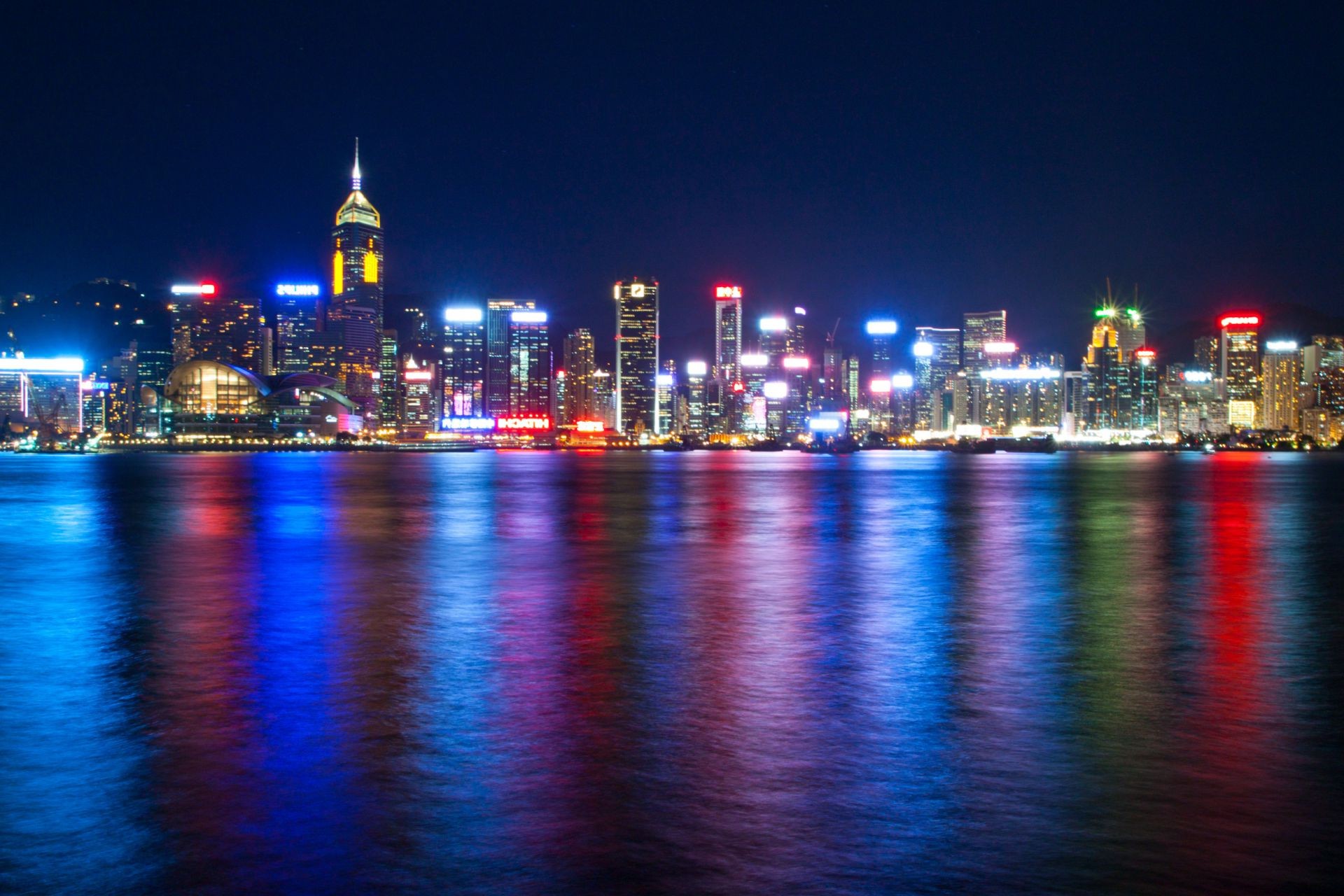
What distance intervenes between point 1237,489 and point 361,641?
65.9 meters

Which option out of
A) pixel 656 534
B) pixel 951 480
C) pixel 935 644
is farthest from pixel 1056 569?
pixel 951 480

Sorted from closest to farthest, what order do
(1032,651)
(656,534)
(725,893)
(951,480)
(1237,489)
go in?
(725,893) → (1032,651) → (656,534) → (1237,489) → (951,480)

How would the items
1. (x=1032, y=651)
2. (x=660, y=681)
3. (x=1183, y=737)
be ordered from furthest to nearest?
1. (x=1032, y=651)
2. (x=660, y=681)
3. (x=1183, y=737)

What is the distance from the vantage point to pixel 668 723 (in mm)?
10039

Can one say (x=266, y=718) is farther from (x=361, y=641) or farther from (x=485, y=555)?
(x=485, y=555)

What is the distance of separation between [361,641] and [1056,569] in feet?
53.3

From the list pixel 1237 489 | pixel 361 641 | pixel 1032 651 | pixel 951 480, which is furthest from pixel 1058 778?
pixel 951 480

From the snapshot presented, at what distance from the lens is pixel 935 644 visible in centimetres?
1472

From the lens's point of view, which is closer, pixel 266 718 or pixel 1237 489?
pixel 266 718

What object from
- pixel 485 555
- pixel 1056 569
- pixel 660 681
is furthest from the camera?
pixel 485 555

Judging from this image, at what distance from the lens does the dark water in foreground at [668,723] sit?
21.6ft

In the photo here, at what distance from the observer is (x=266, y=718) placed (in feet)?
33.2

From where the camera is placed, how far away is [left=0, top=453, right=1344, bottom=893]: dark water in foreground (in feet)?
21.6

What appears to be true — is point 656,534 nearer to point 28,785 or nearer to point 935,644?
point 935,644
